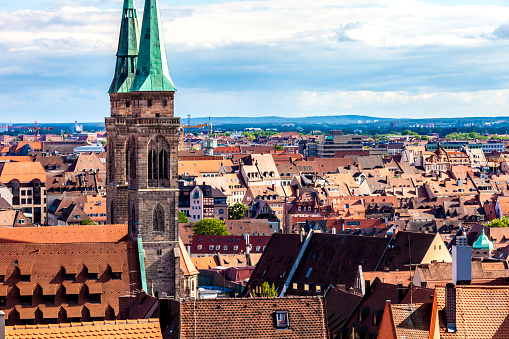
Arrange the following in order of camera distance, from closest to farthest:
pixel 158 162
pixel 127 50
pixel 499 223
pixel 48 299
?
1. pixel 48 299
2. pixel 158 162
3. pixel 127 50
4. pixel 499 223

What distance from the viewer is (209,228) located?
192500mm

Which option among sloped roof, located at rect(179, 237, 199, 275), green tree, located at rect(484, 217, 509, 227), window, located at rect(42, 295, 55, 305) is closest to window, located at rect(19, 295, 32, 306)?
window, located at rect(42, 295, 55, 305)

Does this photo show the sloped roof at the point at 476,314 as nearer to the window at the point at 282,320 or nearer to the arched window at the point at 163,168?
the window at the point at 282,320

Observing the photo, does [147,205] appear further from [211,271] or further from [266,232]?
[266,232]

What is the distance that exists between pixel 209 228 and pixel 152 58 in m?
96.6

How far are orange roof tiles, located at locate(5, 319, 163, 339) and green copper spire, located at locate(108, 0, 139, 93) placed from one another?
197ft

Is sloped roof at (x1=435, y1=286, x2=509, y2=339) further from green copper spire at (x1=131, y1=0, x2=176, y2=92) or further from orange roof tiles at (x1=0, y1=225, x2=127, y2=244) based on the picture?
green copper spire at (x1=131, y1=0, x2=176, y2=92)

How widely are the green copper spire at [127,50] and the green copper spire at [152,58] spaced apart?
262 inches

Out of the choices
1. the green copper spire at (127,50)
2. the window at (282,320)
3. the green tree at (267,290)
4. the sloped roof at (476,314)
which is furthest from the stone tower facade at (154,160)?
the sloped roof at (476,314)

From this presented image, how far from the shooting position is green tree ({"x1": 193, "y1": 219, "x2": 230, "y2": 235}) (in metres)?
192

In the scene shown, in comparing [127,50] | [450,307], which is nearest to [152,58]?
[127,50]

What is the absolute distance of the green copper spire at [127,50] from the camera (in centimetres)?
10469

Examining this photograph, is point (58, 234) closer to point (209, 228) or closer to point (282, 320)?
point (282, 320)

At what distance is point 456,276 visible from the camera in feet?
189
